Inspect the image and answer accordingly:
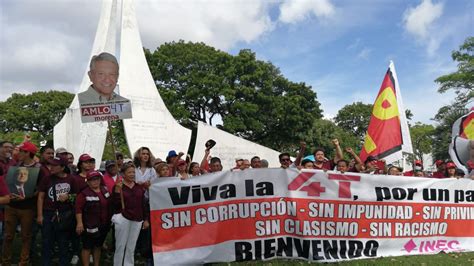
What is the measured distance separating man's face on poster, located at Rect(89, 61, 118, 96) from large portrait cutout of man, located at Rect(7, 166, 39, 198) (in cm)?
140

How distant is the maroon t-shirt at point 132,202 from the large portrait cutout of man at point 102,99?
105 centimetres

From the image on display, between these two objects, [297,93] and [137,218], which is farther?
[297,93]

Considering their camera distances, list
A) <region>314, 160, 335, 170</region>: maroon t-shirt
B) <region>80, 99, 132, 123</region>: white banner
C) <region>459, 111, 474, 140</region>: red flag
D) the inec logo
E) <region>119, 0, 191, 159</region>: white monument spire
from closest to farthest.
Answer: <region>80, 99, 132, 123</region>: white banner → the inec logo → <region>314, 160, 335, 170</region>: maroon t-shirt → <region>459, 111, 474, 140</region>: red flag → <region>119, 0, 191, 159</region>: white monument spire

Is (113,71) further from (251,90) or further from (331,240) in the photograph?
(251,90)

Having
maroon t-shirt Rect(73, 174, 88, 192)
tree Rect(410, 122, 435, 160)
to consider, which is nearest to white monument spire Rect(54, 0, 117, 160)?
maroon t-shirt Rect(73, 174, 88, 192)

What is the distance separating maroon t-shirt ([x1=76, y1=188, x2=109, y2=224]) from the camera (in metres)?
5.24

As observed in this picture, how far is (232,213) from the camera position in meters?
5.86

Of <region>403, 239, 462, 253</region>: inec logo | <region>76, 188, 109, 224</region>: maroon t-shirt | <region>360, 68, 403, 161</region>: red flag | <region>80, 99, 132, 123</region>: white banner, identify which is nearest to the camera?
<region>76, 188, 109, 224</region>: maroon t-shirt

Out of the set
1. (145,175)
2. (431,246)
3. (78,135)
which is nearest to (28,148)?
(145,175)

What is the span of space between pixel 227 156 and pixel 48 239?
441 inches

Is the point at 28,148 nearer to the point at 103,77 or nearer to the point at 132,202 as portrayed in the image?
the point at 103,77

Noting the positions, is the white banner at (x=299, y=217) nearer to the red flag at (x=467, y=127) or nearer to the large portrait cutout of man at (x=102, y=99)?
the large portrait cutout of man at (x=102, y=99)

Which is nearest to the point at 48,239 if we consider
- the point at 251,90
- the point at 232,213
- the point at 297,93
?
the point at 232,213

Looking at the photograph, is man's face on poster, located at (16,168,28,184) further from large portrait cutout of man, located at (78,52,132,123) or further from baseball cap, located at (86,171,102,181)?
large portrait cutout of man, located at (78,52,132,123)
